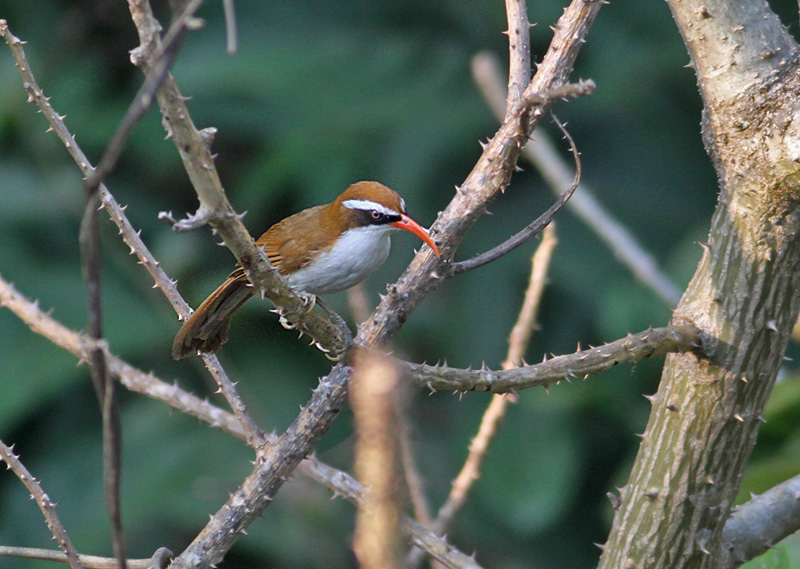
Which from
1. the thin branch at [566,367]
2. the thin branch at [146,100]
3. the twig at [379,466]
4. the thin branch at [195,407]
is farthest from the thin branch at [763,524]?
the thin branch at [146,100]

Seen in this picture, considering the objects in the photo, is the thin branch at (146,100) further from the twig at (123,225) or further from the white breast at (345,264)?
the white breast at (345,264)

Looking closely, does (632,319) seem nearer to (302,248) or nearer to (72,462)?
(302,248)

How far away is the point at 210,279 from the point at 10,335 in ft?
4.95

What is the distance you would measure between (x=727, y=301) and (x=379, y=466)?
5.31 feet

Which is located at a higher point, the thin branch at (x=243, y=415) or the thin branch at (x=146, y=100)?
the thin branch at (x=243, y=415)

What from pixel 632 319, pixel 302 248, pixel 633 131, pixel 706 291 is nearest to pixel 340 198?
pixel 302 248

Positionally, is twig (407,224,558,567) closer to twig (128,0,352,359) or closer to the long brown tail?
the long brown tail

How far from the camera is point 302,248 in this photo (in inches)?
121

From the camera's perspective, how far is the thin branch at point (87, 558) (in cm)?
194

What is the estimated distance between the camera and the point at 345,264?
9.85 feet

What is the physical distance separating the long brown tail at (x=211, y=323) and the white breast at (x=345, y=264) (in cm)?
41

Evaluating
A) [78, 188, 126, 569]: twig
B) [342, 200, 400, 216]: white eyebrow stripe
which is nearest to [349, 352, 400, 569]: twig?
[78, 188, 126, 569]: twig

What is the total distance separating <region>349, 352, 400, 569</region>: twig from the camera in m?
0.69

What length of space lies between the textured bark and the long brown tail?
4.22 ft
